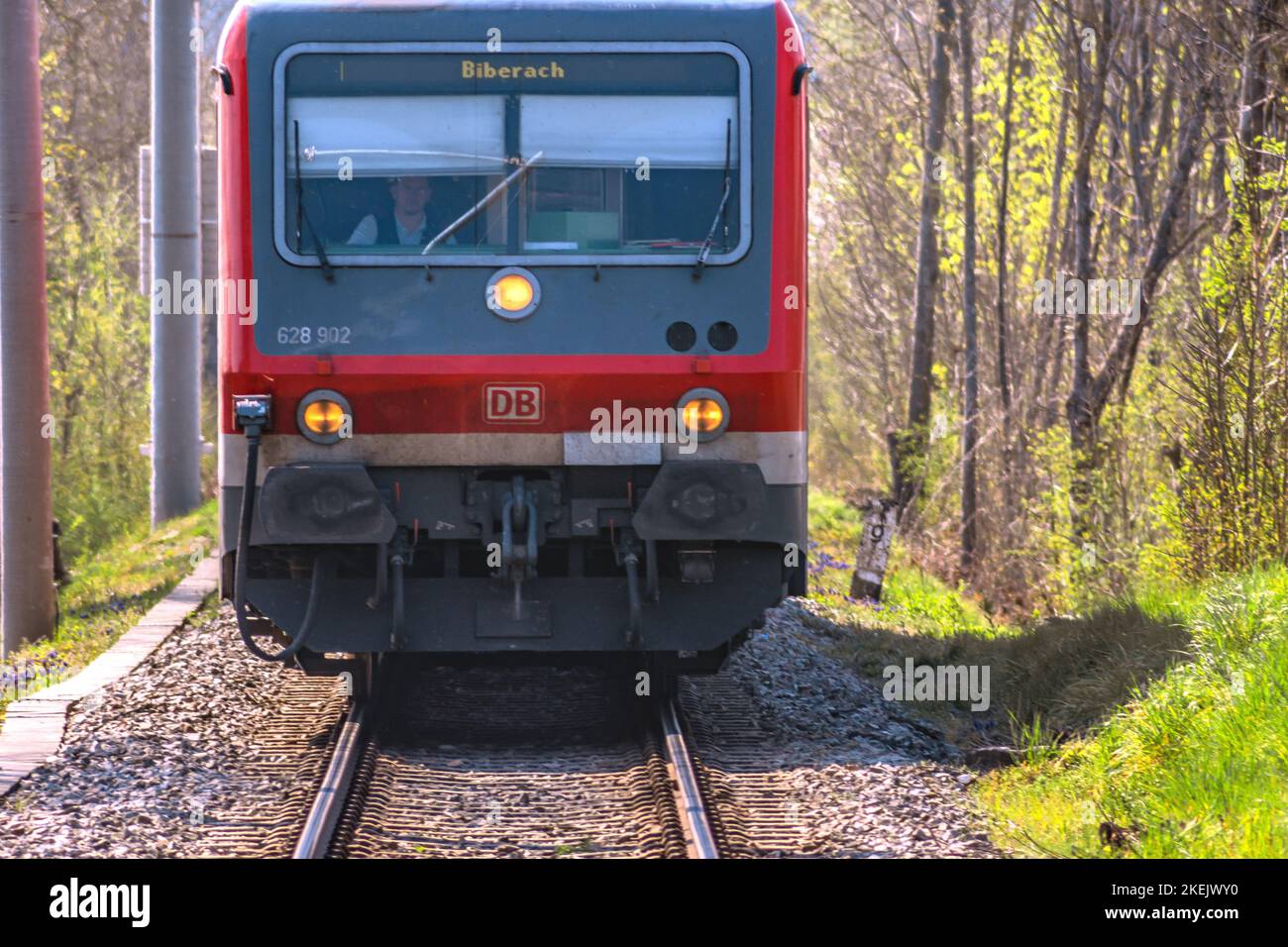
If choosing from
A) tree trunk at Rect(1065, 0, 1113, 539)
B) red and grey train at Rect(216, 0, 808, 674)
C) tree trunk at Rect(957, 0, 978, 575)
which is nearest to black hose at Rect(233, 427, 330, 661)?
red and grey train at Rect(216, 0, 808, 674)

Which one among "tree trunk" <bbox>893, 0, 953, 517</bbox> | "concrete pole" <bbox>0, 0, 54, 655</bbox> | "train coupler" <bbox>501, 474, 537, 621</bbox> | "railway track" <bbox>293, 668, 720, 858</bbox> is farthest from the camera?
"tree trunk" <bbox>893, 0, 953, 517</bbox>

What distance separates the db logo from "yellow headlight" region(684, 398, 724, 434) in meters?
0.61

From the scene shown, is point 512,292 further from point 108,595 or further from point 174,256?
point 174,256

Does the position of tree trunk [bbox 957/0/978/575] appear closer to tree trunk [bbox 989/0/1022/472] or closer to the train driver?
tree trunk [bbox 989/0/1022/472]

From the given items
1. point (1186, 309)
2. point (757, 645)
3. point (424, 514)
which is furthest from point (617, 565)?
point (1186, 309)

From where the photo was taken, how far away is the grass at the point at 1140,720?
5.44 m

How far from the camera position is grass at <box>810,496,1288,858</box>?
544cm

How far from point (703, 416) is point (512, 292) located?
0.94 metres

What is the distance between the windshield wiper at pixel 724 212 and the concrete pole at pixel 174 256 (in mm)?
8719

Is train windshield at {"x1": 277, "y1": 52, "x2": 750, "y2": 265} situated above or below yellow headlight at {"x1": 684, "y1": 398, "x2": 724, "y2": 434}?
above

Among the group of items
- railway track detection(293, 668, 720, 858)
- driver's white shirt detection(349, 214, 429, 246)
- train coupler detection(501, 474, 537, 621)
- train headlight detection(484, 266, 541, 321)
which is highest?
driver's white shirt detection(349, 214, 429, 246)

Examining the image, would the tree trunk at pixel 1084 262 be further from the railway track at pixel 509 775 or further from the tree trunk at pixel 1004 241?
the railway track at pixel 509 775

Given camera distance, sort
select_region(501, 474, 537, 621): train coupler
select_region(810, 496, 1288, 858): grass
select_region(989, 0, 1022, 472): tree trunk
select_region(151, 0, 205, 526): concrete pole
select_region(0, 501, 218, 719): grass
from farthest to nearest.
A: 1. select_region(989, 0, 1022, 472): tree trunk
2. select_region(151, 0, 205, 526): concrete pole
3. select_region(0, 501, 218, 719): grass
4. select_region(501, 474, 537, 621): train coupler
5. select_region(810, 496, 1288, 858): grass

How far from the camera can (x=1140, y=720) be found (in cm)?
641
